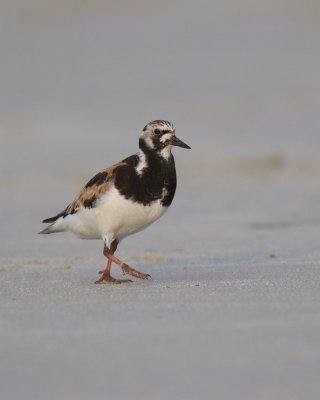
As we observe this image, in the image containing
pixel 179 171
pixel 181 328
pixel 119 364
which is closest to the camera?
pixel 119 364

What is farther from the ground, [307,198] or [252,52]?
[252,52]

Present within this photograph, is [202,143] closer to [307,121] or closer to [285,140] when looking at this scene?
[285,140]

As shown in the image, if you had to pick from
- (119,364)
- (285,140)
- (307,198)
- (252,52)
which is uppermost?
(252,52)

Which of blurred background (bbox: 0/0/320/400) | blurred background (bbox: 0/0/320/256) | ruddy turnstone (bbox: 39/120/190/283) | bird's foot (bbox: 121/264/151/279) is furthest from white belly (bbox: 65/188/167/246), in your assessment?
blurred background (bbox: 0/0/320/256)

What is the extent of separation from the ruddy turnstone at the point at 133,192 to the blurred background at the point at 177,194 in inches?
16.0

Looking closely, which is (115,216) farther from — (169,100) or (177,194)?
(169,100)

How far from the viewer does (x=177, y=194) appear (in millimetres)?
11461

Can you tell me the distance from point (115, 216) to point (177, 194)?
16.5 feet

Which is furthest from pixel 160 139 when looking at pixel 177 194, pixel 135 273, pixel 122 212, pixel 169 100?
pixel 169 100

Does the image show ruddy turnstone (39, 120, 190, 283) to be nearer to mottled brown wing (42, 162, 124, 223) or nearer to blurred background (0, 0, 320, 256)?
mottled brown wing (42, 162, 124, 223)

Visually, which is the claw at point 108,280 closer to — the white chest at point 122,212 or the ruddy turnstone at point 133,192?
the ruddy turnstone at point 133,192

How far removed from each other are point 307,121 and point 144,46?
7937mm

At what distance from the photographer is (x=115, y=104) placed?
58.2 ft

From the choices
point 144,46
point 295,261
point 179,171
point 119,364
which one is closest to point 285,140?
point 179,171
